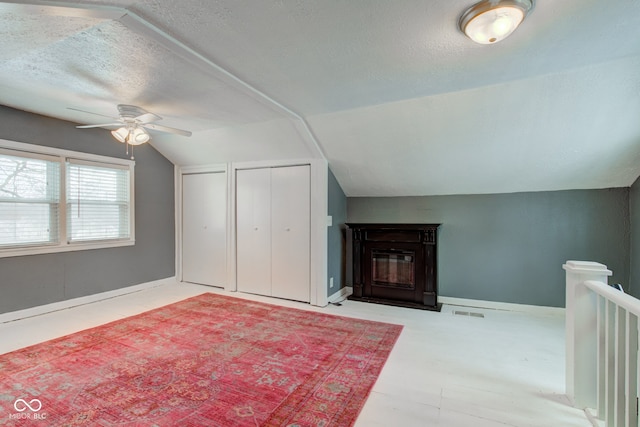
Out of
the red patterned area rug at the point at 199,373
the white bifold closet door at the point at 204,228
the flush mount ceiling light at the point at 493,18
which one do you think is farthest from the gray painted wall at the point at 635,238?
the white bifold closet door at the point at 204,228

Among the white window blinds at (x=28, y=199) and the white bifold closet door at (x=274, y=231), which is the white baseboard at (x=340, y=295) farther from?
the white window blinds at (x=28, y=199)

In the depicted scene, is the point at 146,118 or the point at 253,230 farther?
the point at 253,230

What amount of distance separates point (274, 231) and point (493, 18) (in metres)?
3.35

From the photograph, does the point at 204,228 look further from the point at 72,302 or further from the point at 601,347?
the point at 601,347

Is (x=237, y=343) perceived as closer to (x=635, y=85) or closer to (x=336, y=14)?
(x=336, y=14)

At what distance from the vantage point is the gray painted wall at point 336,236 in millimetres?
3992

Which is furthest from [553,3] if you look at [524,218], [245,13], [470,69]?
[524,218]

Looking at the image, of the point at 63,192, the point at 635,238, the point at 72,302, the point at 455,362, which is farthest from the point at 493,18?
the point at 72,302

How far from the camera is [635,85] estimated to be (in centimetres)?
217

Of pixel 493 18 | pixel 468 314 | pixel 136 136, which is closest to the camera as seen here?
pixel 493 18

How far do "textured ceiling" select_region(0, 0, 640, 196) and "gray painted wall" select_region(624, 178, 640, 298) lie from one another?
214 millimetres

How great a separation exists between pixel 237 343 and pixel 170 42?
2462mm

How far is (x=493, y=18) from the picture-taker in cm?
149

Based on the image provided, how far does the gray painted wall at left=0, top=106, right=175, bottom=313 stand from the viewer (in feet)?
10.6
